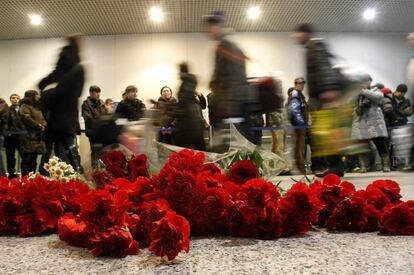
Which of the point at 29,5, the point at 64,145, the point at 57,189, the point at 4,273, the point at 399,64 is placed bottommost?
the point at 4,273

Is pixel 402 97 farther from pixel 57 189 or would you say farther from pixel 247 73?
pixel 57 189

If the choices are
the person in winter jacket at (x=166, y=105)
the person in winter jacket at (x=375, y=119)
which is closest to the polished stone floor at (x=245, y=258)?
the person in winter jacket at (x=166, y=105)

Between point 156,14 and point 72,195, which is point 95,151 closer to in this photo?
point 72,195

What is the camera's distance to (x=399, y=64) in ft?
4.65

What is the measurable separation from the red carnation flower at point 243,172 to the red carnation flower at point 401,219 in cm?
34

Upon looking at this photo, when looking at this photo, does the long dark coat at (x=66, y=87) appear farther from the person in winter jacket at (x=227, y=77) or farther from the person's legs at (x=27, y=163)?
the person's legs at (x=27, y=163)

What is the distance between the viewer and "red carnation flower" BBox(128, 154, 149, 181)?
1.08 m

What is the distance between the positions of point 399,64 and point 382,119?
245 centimetres

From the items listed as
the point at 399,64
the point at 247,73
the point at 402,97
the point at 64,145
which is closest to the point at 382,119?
the point at 402,97

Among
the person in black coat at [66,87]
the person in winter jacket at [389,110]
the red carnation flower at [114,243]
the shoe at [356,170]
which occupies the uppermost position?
the person in winter jacket at [389,110]

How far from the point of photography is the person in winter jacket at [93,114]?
1267 mm

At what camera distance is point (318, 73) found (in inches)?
36.3

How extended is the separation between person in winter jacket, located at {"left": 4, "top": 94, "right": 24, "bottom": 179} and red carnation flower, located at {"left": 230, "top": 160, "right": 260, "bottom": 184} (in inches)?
133

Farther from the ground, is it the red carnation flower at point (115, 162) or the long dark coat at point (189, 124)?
the long dark coat at point (189, 124)
